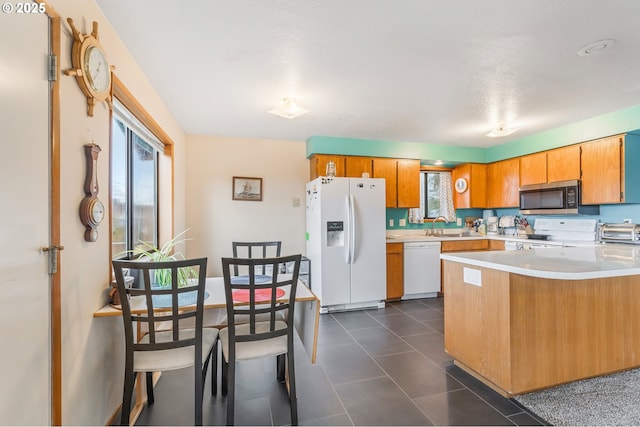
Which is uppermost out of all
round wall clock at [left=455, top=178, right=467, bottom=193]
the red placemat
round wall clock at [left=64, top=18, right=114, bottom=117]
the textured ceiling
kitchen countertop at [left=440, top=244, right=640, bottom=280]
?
the textured ceiling

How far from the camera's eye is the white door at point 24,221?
1007mm

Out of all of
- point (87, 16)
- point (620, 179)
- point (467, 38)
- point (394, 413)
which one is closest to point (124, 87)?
point (87, 16)

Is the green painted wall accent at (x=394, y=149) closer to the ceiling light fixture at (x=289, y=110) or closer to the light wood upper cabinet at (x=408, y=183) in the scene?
the light wood upper cabinet at (x=408, y=183)

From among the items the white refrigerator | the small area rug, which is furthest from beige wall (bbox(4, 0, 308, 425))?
the small area rug

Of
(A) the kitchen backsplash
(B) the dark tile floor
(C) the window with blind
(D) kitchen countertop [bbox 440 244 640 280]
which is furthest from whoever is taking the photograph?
(A) the kitchen backsplash

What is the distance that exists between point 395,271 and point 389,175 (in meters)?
1.46

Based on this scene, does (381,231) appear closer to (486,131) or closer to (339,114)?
(339,114)

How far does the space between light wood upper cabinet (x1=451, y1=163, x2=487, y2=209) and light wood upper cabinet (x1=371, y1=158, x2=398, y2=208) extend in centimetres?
140

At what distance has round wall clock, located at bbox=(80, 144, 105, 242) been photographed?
4.90 feet

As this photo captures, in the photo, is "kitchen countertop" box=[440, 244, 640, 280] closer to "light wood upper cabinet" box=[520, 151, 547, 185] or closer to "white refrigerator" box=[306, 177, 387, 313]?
"white refrigerator" box=[306, 177, 387, 313]

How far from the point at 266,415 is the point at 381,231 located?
2.69 meters

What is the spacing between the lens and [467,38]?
77.7 inches

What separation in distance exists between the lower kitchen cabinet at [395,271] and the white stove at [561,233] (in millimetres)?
1637

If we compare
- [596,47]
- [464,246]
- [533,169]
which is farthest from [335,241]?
[533,169]
